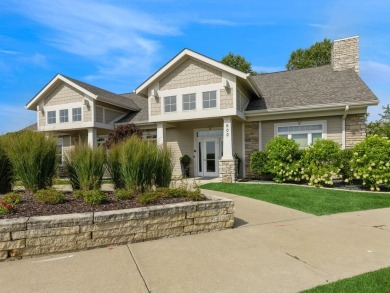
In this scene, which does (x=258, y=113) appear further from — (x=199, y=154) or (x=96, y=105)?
(x=96, y=105)

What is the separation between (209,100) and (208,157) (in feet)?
11.5

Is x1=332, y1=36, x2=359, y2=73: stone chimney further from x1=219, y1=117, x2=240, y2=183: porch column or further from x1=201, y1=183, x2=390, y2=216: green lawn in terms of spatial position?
x1=201, y1=183, x2=390, y2=216: green lawn

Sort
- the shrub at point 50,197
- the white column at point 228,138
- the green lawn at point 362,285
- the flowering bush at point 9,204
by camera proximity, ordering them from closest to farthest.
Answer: the green lawn at point 362,285 < the flowering bush at point 9,204 < the shrub at point 50,197 < the white column at point 228,138

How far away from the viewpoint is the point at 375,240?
450 cm

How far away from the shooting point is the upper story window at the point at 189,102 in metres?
13.4

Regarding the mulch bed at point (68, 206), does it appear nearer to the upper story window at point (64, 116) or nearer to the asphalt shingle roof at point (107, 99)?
the asphalt shingle roof at point (107, 99)

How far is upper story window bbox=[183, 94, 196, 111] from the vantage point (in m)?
13.4

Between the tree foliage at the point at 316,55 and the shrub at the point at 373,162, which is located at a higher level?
the tree foliage at the point at 316,55

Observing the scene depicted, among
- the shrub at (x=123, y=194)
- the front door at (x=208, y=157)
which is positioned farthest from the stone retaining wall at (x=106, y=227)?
the front door at (x=208, y=157)

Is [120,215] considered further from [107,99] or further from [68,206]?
[107,99]

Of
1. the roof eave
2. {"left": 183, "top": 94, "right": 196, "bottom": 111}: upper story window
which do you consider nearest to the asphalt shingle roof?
{"left": 183, "top": 94, "right": 196, "bottom": 111}: upper story window

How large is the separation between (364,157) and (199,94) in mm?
7412

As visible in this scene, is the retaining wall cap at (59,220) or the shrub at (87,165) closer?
the retaining wall cap at (59,220)

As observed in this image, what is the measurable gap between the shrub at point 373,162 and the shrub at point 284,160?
2141mm
